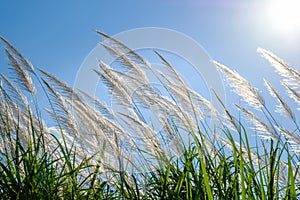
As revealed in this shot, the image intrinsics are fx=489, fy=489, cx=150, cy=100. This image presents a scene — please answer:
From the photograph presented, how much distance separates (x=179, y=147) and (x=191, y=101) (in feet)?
0.97

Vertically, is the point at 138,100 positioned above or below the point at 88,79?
below

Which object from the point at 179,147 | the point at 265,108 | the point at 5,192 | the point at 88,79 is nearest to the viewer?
the point at 5,192

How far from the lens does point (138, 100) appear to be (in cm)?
307

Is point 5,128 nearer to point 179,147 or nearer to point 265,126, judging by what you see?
point 179,147

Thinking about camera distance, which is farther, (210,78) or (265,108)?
(210,78)

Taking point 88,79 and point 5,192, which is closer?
point 5,192

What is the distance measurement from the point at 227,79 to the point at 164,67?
39 centimetres

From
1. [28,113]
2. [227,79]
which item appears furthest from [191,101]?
[28,113]

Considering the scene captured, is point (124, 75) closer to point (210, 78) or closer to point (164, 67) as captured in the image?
point (164, 67)

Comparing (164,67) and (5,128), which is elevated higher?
(164,67)

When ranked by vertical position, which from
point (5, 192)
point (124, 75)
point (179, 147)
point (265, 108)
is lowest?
point (5, 192)

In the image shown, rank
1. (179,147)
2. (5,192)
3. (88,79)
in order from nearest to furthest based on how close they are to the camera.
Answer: (5,192), (179,147), (88,79)

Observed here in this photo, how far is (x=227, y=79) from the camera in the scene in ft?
9.83

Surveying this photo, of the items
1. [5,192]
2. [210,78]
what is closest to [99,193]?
[5,192]
